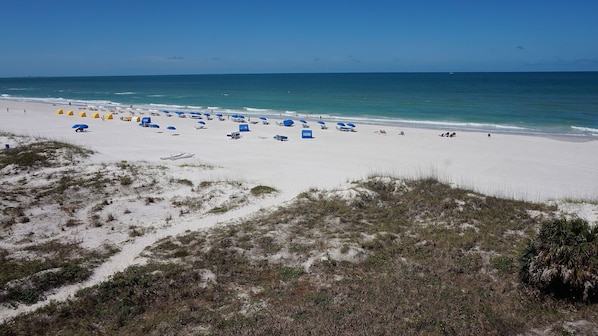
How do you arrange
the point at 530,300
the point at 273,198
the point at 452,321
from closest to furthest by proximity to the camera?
1. the point at 452,321
2. the point at 530,300
3. the point at 273,198

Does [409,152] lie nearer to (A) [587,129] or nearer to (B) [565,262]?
(B) [565,262]

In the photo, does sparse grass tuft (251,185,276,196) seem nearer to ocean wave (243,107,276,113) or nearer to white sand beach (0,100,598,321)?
white sand beach (0,100,598,321)

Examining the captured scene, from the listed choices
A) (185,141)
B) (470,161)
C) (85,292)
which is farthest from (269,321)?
(185,141)

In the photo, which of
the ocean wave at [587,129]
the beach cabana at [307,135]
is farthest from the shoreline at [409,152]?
the ocean wave at [587,129]

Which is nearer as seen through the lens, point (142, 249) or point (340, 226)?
point (142, 249)

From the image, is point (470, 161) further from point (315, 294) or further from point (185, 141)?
point (185, 141)

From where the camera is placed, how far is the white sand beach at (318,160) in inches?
650

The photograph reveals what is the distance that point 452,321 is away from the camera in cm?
885

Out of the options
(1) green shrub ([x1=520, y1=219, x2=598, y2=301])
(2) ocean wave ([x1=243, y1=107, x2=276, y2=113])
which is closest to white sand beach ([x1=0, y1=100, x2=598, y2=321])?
(1) green shrub ([x1=520, y1=219, x2=598, y2=301])

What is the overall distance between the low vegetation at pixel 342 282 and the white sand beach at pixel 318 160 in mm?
1450

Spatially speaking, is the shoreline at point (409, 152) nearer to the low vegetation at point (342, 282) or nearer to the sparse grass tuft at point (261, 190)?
the sparse grass tuft at point (261, 190)

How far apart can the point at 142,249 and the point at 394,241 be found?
346 inches

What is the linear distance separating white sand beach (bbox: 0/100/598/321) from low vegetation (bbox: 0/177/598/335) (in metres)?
1.45

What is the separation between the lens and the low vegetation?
29.2 feet
